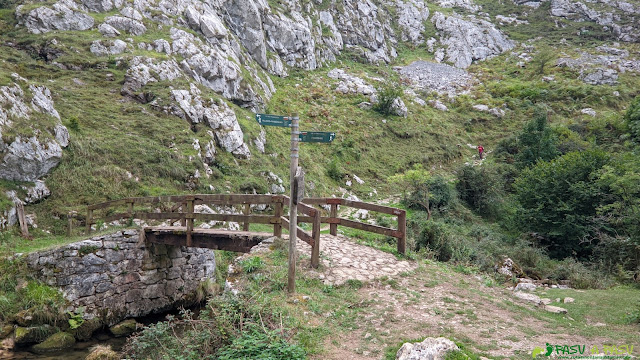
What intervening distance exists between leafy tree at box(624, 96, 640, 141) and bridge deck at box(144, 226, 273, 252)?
28.3m

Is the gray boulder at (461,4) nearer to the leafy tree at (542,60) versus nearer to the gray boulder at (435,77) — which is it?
the leafy tree at (542,60)

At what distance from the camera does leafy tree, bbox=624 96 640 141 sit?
24.3 metres

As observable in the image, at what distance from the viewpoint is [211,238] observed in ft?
30.5

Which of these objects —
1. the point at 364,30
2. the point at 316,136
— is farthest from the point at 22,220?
the point at 364,30

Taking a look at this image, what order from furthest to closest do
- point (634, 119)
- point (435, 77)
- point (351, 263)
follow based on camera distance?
point (435, 77) < point (634, 119) < point (351, 263)

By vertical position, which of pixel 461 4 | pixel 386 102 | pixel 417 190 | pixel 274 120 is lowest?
pixel 417 190

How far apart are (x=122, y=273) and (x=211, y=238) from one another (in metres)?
3.47

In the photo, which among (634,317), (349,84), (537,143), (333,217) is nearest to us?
(634,317)

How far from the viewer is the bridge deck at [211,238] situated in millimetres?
8641

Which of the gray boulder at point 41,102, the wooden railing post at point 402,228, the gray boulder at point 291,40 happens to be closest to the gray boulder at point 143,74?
the gray boulder at point 41,102

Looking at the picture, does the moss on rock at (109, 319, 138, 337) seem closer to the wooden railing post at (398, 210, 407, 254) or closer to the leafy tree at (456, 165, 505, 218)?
the wooden railing post at (398, 210, 407, 254)

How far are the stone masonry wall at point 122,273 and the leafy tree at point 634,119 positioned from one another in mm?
29491

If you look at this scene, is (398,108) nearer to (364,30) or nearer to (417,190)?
(417,190)

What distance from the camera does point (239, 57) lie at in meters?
26.9
